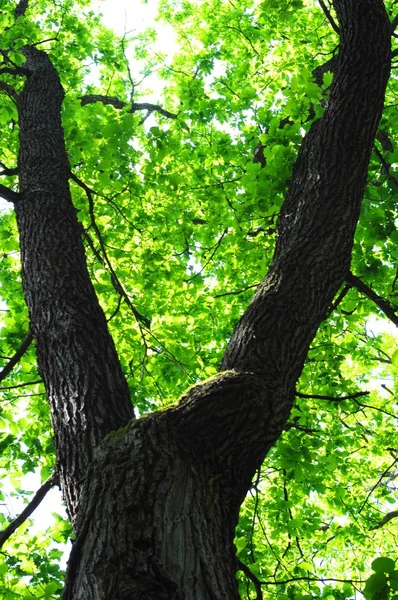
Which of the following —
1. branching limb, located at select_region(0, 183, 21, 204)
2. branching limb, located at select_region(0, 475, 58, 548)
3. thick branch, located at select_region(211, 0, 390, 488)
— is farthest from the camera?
branching limb, located at select_region(0, 183, 21, 204)

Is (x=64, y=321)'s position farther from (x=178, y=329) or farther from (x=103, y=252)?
(x=178, y=329)

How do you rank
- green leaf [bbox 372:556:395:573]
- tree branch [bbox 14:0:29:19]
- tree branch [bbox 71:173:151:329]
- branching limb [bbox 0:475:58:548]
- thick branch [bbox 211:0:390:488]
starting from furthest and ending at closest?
1. tree branch [bbox 14:0:29:19]
2. tree branch [bbox 71:173:151:329]
3. branching limb [bbox 0:475:58:548]
4. thick branch [bbox 211:0:390:488]
5. green leaf [bbox 372:556:395:573]

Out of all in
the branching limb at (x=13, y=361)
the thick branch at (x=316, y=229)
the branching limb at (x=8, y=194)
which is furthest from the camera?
the branching limb at (x=8, y=194)

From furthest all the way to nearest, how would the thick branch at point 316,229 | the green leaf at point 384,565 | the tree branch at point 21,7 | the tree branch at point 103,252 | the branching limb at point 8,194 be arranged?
the tree branch at point 21,7 < the tree branch at point 103,252 < the branching limb at point 8,194 < the thick branch at point 316,229 < the green leaf at point 384,565

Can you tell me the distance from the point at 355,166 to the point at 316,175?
22cm

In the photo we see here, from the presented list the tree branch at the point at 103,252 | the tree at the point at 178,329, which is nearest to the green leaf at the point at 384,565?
the tree at the point at 178,329

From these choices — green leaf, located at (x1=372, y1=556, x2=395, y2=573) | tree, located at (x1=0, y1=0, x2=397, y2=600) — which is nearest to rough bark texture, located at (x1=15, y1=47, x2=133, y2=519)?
tree, located at (x1=0, y1=0, x2=397, y2=600)

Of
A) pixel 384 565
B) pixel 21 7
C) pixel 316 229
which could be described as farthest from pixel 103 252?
pixel 21 7

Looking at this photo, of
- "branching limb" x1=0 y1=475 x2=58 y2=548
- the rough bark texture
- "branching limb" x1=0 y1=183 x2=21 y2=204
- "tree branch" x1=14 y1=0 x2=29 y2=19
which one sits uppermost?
"tree branch" x1=14 y1=0 x2=29 y2=19

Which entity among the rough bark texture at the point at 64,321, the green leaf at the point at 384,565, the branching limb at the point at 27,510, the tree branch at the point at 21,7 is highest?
the tree branch at the point at 21,7

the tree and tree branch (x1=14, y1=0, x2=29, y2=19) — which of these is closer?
the tree

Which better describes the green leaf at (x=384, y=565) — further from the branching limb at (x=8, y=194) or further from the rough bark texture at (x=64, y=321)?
the branching limb at (x=8, y=194)

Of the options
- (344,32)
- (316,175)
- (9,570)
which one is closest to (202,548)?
(316,175)

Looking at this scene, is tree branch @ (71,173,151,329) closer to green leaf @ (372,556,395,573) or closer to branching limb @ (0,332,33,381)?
branching limb @ (0,332,33,381)
